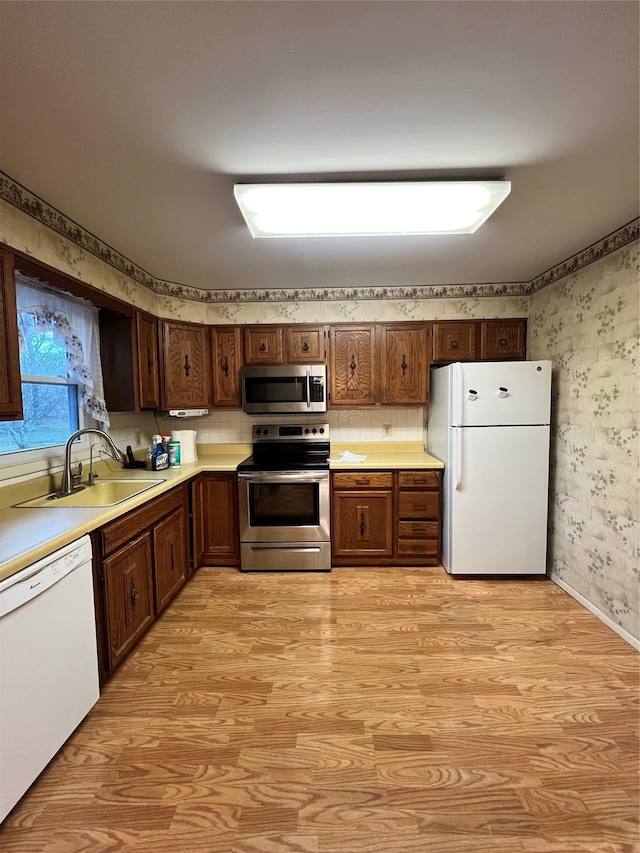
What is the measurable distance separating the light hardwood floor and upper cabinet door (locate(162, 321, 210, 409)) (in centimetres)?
170

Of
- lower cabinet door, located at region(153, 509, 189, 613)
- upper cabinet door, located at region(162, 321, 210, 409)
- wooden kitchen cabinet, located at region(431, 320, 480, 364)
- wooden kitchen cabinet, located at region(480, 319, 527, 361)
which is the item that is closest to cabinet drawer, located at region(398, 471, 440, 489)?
wooden kitchen cabinet, located at region(431, 320, 480, 364)

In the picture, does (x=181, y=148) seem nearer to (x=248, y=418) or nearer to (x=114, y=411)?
(x=114, y=411)

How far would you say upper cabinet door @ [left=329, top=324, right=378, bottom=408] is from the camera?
3232 mm

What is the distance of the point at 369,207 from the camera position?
1.71 meters

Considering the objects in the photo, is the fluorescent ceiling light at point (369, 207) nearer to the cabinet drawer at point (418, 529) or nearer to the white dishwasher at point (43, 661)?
the white dishwasher at point (43, 661)

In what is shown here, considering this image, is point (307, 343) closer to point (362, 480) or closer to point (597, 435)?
point (362, 480)

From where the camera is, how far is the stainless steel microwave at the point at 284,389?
10.5 ft

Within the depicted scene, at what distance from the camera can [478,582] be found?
2.77 m

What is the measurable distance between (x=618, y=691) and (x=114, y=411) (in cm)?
346

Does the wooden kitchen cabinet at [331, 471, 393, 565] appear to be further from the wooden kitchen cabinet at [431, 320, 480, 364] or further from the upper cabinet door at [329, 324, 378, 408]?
the wooden kitchen cabinet at [431, 320, 480, 364]

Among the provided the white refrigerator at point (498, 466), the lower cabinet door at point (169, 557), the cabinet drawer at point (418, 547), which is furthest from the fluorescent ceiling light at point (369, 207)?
the cabinet drawer at point (418, 547)

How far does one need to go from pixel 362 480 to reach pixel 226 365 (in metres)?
1.63

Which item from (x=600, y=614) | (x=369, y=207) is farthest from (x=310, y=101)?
(x=600, y=614)

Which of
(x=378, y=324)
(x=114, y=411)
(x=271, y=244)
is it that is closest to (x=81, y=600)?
(x=114, y=411)
